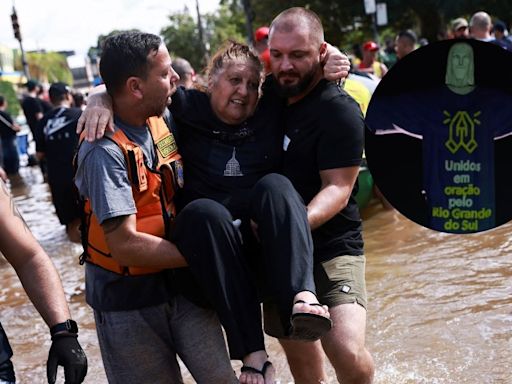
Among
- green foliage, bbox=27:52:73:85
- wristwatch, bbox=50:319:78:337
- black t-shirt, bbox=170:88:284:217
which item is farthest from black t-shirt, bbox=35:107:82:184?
green foliage, bbox=27:52:73:85

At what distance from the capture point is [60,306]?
8.65ft

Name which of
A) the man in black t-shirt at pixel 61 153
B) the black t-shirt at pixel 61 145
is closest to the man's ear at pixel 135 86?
the man in black t-shirt at pixel 61 153

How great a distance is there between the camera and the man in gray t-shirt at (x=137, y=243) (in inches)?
110

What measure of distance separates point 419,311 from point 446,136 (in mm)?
2172

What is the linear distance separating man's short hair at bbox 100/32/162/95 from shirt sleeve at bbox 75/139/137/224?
265mm

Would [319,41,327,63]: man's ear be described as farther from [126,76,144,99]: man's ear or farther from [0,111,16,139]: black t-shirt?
[0,111,16,139]: black t-shirt

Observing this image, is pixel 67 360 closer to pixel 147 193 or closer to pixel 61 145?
pixel 147 193

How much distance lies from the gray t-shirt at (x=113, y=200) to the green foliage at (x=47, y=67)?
49.8m

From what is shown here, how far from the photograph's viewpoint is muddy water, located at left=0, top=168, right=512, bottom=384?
14.6 feet

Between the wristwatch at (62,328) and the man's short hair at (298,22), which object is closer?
the wristwatch at (62,328)

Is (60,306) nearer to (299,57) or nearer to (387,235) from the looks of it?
(299,57)

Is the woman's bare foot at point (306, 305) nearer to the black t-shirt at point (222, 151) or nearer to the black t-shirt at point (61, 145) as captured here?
the black t-shirt at point (222, 151)

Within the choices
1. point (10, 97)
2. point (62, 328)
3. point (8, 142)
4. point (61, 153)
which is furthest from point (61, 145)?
point (10, 97)

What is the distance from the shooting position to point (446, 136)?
3.43m
